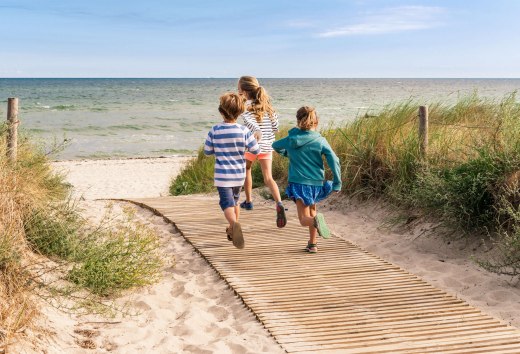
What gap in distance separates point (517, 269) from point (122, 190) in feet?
38.0

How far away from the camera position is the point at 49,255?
19.5 feet

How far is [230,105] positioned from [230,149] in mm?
420

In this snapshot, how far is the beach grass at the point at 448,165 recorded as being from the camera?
639cm

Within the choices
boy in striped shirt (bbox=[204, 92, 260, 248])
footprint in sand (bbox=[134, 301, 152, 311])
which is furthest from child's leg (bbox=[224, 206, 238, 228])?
footprint in sand (bbox=[134, 301, 152, 311])

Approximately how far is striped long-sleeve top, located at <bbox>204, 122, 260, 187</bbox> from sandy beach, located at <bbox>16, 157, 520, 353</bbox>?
0.91 m

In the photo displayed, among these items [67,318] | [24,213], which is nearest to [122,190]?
[24,213]

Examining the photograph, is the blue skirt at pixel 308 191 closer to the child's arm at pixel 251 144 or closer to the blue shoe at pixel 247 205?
the child's arm at pixel 251 144

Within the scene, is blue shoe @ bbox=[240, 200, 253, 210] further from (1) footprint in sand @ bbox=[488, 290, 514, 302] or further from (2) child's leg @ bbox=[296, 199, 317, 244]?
(1) footprint in sand @ bbox=[488, 290, 514, 302]

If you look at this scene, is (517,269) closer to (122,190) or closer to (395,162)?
(395,162)

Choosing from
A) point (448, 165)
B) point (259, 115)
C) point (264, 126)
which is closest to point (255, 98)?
point (259, 115)

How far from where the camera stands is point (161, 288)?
222 inches

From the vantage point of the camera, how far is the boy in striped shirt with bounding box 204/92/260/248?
6.07 m

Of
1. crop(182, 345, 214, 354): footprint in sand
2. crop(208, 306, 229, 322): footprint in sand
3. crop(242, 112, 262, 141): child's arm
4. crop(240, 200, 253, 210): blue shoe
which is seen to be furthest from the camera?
crop(240, 200, 253, 210): blue shoe

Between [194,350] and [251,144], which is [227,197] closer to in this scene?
[251,144]
